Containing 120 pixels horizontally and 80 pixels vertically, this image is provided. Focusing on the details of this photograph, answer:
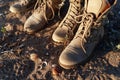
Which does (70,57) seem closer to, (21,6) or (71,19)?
(71,19)

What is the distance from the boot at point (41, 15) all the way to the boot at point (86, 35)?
2.23 ft

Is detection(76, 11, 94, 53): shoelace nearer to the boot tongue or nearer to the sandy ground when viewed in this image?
the boot tongue

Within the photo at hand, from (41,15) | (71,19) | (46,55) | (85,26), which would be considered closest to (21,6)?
(41,15)

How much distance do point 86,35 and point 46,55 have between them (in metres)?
0.60

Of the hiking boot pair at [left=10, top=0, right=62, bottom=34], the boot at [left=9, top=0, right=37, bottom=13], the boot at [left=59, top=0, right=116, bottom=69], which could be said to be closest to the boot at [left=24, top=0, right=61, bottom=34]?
the hiking boot pair at [left=10, top=0, right=62, bottom=34]

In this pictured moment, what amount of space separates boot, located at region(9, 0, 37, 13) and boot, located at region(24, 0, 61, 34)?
34cm

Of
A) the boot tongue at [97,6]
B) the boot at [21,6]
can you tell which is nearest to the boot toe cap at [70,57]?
the boot tongue at [97,6]

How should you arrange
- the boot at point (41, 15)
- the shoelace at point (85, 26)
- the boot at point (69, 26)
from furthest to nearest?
the boot at point (41, 15), the boot at point (69, 26), the shoelace at point (85, 26)

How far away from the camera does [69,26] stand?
4.17 meters

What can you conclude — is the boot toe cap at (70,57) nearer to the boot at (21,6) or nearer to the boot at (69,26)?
the boot at (69,26)

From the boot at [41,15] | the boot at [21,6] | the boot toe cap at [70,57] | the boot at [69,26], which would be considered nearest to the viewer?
the boot toe cap at [70,57]

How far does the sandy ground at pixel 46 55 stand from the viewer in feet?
12.5

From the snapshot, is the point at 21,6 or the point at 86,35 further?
the point at 21,6

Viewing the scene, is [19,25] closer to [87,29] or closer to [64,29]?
[64,29]
